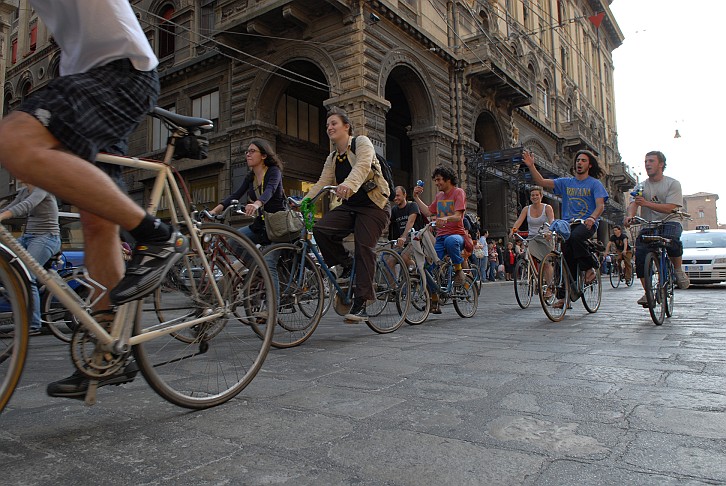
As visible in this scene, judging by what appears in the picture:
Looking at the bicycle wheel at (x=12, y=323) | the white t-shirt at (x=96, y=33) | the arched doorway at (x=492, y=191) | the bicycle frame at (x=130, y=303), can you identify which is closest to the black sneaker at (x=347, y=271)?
the bicycle frame at (x=130, y=303)

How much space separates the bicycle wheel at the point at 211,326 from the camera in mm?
1981

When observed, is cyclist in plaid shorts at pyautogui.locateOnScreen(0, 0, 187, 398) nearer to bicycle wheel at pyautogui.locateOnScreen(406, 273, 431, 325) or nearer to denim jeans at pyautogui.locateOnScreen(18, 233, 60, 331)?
denim jeans at pyautogui.locateOnScreen(18, 233, 60, 331)

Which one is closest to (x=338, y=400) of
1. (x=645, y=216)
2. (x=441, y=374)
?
(x=441, y=374)

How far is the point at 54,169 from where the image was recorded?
5.49 ft

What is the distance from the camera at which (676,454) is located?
1517 mm

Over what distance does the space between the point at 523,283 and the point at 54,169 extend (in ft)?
20.6

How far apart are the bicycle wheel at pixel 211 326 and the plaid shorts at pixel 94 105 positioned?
56 centimetres

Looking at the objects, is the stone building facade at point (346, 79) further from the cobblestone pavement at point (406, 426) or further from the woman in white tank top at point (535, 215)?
the cobblestone pavement at point (406, 426)

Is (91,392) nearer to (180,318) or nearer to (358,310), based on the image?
(180,318)

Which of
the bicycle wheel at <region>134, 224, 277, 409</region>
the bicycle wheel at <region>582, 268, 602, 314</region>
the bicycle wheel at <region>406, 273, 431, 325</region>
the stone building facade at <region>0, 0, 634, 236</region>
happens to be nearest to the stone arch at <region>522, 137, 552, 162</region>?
the stone building facade at <region>0, 0, 634, 236</region>

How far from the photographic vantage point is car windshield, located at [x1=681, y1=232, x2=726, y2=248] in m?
12.1

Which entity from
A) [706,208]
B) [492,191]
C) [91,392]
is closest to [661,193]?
[91,392]

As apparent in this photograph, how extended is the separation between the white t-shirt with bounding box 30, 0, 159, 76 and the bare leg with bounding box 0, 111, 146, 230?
0.34 meters

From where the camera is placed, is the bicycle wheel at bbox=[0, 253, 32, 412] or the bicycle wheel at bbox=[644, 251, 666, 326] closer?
the bicycle wheel at bbox=[0, 253, 32, 412]
